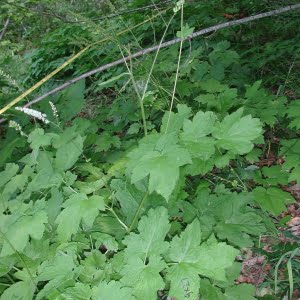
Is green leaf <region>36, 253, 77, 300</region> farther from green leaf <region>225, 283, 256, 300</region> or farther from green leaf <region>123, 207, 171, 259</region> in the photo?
green leaf <region>225, 283, 256, 300</region>

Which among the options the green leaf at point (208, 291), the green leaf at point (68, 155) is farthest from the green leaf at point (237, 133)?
the green leaf at point (68, 155)

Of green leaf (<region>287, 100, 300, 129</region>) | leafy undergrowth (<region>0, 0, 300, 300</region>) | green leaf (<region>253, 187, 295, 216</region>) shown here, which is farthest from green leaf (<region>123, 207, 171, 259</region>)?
green leaf (<region>287, 100, 300, 129</region>)

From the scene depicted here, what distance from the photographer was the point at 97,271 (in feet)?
5.31

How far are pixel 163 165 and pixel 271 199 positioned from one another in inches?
44.4

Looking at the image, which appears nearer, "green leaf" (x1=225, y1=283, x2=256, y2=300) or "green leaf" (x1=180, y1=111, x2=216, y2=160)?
"green leaf" (x1=180, y1=111, x2=216, y2=160)

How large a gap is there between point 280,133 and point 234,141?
1714mm

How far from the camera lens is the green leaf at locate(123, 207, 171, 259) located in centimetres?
142

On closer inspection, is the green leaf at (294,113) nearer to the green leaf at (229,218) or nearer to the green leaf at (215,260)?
the green leaf at (229,218)

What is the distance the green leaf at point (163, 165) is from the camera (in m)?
1.28

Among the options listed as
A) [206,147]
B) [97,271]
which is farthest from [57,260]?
[206,147]

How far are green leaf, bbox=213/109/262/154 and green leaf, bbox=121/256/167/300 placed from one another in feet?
1.86

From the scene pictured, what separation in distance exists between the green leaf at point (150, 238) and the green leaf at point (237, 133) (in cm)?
41

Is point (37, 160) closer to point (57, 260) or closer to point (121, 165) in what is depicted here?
point (121, 165)

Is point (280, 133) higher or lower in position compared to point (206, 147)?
lower
